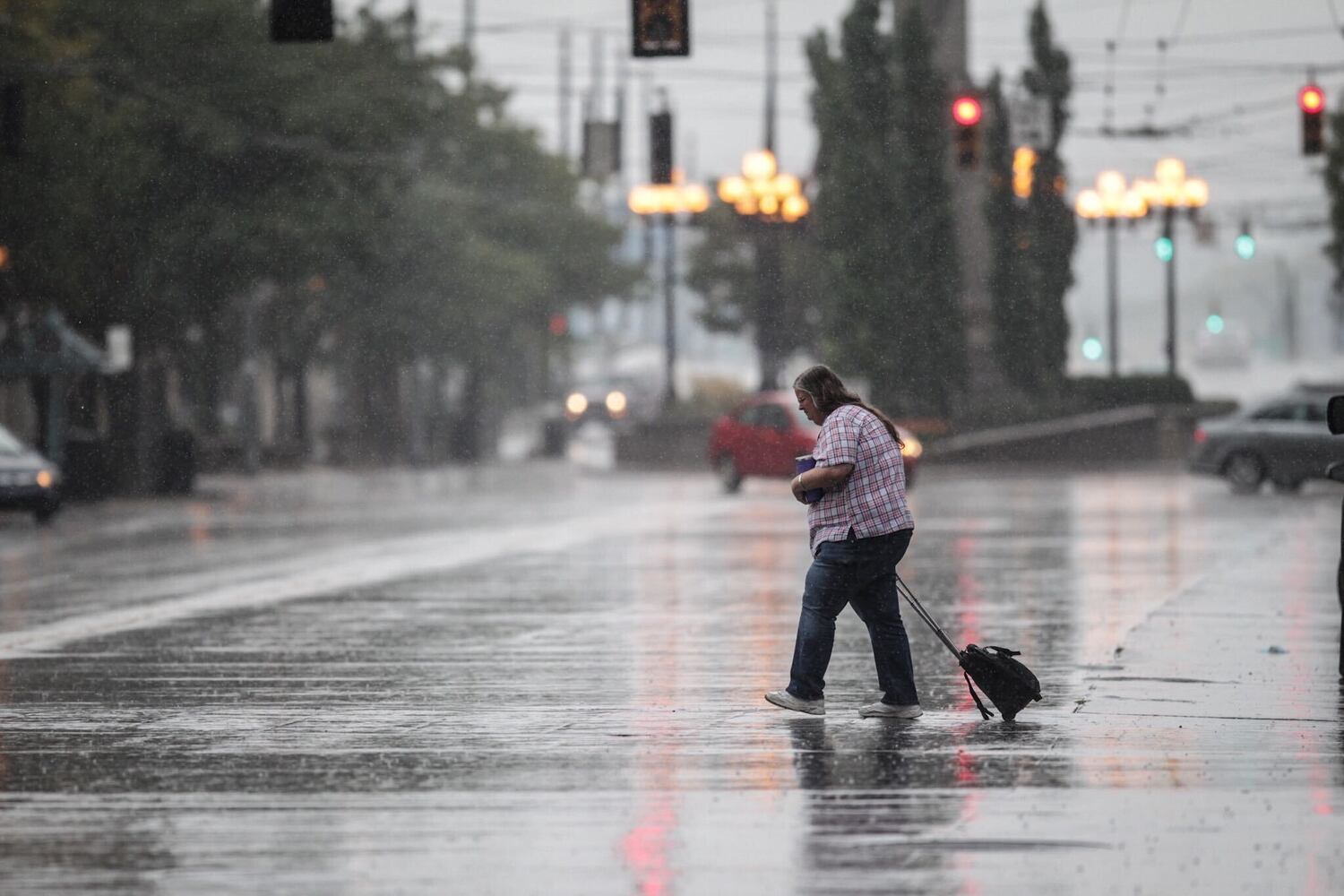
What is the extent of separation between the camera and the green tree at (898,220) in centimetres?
5472

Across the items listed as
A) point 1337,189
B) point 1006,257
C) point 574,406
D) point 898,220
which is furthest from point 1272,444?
point 574,406

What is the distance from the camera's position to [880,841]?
27.9 feet

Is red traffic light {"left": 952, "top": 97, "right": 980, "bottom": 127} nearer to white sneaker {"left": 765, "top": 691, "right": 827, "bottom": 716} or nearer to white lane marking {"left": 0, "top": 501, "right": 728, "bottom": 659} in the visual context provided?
white lane marking {"left": 0, "top": 501, "right": 728, "bottom": 659}

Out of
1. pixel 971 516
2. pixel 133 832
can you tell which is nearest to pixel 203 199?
pixel 971 516

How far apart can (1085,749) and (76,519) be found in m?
27.9

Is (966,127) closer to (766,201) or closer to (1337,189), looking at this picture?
(766,201)

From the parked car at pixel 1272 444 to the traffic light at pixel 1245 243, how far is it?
102 ft

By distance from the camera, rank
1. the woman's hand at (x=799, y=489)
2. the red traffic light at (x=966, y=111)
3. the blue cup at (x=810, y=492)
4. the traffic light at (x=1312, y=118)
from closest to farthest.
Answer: the woman's hand at (x=799, y=489) < the blue cup at (x=810, y=492) < the red traffic light at (x=966, y=111) < the traffic light at (x=1312, y=118)

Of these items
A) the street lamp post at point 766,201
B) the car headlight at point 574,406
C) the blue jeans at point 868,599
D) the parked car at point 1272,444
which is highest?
the street lamp post at point 766,201

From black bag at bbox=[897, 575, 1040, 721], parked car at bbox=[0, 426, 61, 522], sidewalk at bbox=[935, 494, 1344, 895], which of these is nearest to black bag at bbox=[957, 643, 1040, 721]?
black bag at bbox=[897, 575, 1040, 721]

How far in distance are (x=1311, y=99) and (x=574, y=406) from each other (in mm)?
52758

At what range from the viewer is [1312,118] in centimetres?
3541

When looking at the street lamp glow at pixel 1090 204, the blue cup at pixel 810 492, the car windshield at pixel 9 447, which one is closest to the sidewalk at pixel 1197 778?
the blue cup at pixel 810 492

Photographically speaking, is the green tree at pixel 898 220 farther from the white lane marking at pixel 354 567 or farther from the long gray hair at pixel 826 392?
the long gray hair at pixel 826 392
